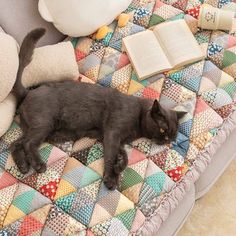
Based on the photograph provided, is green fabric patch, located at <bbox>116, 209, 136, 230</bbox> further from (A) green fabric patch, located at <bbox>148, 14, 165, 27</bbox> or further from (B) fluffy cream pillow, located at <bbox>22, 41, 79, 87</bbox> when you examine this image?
(A) green fabric patch, located at <bbox>148, 14, 165, 27</bbox>

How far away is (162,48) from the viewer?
163 centimetres

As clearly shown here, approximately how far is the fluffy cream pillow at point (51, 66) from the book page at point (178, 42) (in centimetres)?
36

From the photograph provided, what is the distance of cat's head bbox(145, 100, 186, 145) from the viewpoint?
4.61 ft

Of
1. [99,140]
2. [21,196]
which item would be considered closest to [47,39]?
[99,140]

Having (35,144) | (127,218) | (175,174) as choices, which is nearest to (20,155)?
(35,144)

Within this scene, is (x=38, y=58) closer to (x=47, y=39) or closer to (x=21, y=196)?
(x=47, y=39)

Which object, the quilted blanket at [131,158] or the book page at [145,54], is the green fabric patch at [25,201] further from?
the book page at [145,54]

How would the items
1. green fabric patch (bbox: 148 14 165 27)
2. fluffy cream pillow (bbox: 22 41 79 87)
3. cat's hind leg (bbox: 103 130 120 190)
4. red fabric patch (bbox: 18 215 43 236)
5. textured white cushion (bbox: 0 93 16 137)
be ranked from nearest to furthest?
red fabric patch (bbox: 18 215 43 236)
cat's hind leg (bbox: 103 130 120 190)
textured white cushion (bbox: 0 93 16 137)
fluffy cream pillow (bbox: 22 41 79 87)
green fabric patch (bbox: 148 14 165 27)

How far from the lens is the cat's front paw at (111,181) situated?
4.30 feet

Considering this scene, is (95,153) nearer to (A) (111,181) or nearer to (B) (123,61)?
(A) (111,181)

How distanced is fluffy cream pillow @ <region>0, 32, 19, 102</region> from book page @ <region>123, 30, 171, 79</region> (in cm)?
45

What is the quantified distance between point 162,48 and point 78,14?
36 centimetres

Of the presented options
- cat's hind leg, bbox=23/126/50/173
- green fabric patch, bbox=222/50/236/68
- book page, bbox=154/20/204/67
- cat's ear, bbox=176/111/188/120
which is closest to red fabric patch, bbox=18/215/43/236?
cat's hind leg, bbox=23/126/50/173

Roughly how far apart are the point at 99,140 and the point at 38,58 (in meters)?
0.39
